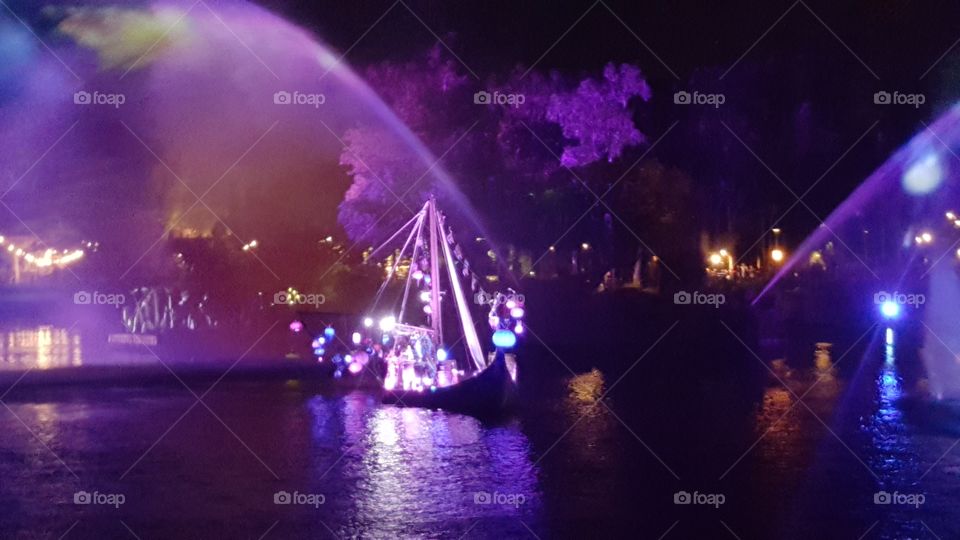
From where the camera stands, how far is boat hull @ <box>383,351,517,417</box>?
1438 cm

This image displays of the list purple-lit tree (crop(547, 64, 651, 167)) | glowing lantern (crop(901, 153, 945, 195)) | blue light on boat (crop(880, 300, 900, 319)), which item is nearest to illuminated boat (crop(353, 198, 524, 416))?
purple-lit tree (crop(547, 64, 651, 167))

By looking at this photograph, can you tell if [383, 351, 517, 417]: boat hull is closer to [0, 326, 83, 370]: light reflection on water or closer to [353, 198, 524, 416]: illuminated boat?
[353, 198, 524, 416]: illuminated boat

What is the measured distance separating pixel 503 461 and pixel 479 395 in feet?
11.1

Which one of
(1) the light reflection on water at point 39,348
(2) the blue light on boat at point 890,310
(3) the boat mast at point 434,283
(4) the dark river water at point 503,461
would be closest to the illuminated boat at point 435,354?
(3) the boat mast at point 434,283

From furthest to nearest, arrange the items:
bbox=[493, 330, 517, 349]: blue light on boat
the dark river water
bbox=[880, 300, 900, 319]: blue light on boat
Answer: bbox=[880, 300, 900, 319]: blue light on boat
bbox=[493, 330, 517, 349]: blue light on boat
the dark river water

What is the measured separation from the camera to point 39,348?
2369 centimetres

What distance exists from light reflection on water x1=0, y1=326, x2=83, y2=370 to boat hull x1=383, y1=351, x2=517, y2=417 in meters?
9.01

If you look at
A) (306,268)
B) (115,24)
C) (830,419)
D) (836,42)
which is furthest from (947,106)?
(115,24)

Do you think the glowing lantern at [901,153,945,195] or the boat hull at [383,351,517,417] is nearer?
the boat hull at [383,351,517,417]

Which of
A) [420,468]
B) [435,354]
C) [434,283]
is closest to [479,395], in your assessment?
[435,354]

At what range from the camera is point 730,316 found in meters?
25.5

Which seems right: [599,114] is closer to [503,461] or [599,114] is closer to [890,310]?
[890,310]

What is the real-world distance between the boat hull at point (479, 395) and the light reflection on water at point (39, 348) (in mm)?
9008

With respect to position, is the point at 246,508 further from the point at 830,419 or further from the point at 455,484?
the point at 830,419
